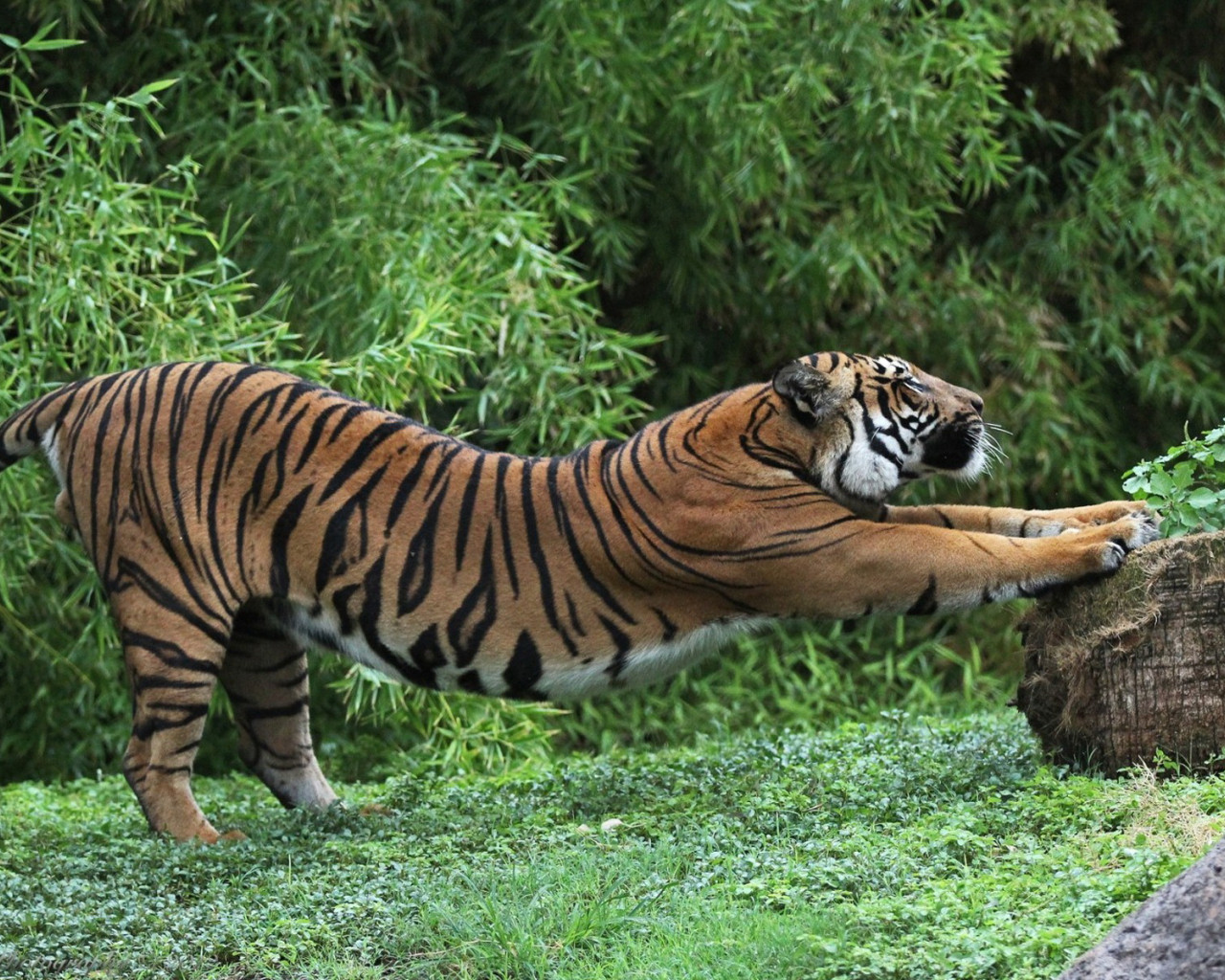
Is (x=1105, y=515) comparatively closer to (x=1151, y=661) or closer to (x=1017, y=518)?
(x=1017, y=518)

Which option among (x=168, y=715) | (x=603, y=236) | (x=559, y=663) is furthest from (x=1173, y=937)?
(x=603, y=236)

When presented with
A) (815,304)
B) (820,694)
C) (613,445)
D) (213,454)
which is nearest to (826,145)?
(815,304)

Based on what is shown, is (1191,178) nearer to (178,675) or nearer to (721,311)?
(721,311)

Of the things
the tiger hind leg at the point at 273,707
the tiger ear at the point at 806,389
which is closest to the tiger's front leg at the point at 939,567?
the tiger ear at the point at 806,389

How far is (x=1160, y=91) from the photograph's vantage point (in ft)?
28.0

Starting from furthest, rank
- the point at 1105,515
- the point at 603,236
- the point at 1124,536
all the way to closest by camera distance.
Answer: the point at 603,236 → the point at 1105,515 → the point at 1124,536

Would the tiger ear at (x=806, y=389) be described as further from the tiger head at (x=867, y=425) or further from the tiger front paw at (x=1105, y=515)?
the tiger front paw at (x=1105, y=515)

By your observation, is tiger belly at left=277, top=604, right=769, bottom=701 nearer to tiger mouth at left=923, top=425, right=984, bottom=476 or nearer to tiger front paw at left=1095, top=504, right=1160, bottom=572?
tiger mouth at left=923, top=425, right=984, bottom=476

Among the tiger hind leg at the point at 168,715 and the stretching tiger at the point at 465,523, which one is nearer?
the stretching tiger at the point at 465,523

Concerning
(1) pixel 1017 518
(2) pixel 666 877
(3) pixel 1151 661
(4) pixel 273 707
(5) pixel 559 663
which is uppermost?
(1) pixel 1017 518

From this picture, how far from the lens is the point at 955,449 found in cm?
459

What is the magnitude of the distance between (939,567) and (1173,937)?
1669 millimetres

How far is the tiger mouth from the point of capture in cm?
458

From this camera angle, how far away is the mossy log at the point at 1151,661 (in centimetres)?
382
